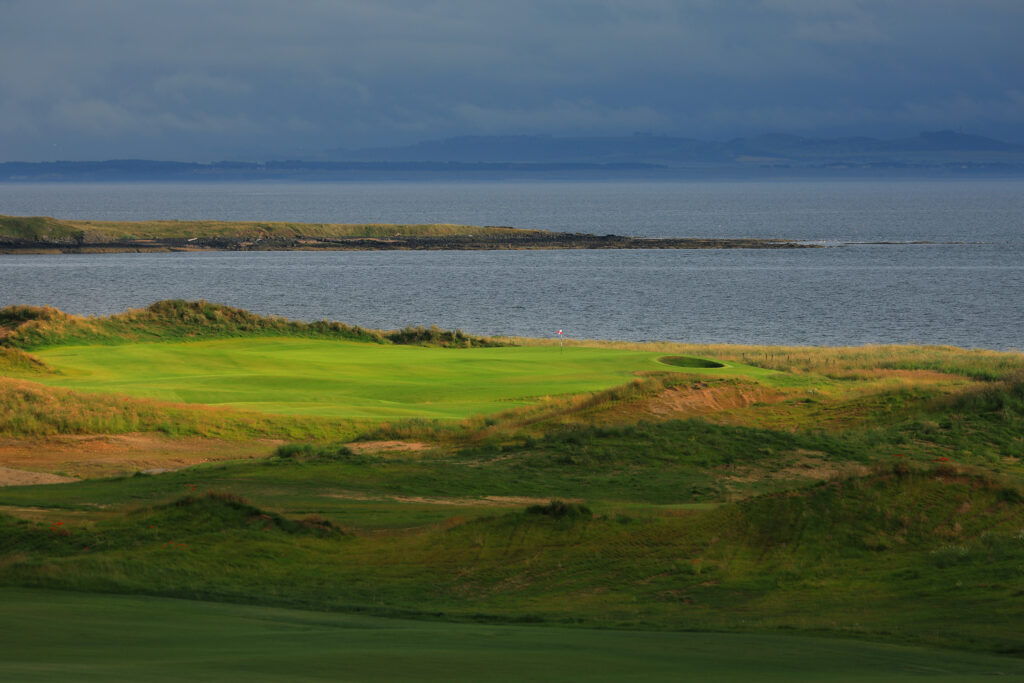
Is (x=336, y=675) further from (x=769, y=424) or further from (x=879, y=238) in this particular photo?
(x=879, y=238)

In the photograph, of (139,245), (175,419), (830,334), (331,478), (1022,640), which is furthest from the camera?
(139,245)

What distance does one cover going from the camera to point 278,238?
477 ft

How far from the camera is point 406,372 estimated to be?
37.2m

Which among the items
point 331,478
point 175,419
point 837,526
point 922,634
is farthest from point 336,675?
point 175,419

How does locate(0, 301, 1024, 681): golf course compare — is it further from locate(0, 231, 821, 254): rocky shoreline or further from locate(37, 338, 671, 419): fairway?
locate(0, 231, 821, 254): rocky shoreline

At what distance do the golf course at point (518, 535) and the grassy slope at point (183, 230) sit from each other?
112 m

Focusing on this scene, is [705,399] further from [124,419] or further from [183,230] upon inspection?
[183,230]

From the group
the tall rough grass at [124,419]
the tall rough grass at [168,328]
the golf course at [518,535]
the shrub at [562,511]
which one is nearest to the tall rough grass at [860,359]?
the tall rough grass at [168,328]

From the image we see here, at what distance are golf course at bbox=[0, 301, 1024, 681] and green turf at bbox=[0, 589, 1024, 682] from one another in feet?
0.14

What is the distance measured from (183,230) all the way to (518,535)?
14212 cm

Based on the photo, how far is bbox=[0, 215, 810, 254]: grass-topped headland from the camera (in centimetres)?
13400

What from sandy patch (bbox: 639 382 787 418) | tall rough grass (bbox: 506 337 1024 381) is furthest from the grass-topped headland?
sandy patch (bbox: 639 382 787 418)

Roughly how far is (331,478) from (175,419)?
812 centimetres

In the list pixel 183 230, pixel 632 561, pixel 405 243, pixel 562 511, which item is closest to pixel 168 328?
pixel 562 511
